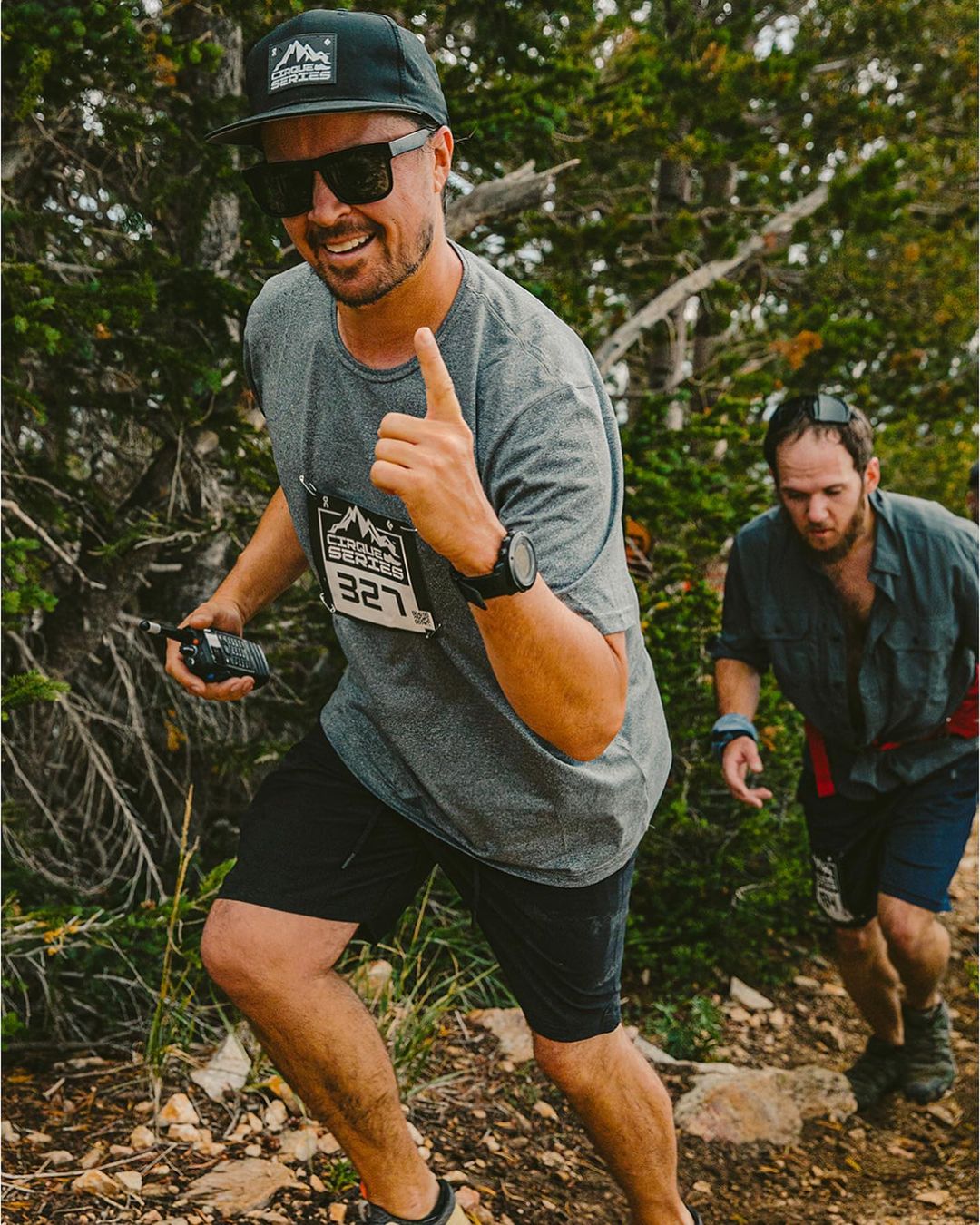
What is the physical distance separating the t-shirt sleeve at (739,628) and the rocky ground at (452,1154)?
1.62m

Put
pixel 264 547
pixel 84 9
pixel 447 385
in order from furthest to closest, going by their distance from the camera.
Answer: pixel 84 9 → pixel 264 547 → pixel 447 385

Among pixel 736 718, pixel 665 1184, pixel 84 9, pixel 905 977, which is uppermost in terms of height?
pixel 84 9

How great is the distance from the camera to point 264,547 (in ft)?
9.41

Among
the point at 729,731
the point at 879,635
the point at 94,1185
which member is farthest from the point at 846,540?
the point at 94,1185

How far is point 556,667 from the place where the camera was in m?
1.87

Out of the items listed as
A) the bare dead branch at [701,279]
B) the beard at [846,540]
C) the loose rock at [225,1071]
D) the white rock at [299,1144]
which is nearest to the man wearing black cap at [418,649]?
the white rock at [299,1144]

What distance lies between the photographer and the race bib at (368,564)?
7.49 ft

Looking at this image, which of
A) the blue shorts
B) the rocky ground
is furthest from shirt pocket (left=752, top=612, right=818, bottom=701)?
the rocky ground

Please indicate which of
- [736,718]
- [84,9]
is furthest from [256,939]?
[84,9]

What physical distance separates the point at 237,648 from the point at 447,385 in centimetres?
110

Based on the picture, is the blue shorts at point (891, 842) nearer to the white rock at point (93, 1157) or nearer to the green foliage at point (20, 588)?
the white rock at point (93, 1157)

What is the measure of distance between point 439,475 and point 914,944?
3090mm

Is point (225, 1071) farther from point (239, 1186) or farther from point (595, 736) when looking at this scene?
point (595, 736)

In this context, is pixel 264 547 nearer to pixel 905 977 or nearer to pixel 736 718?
pixel 736 718
